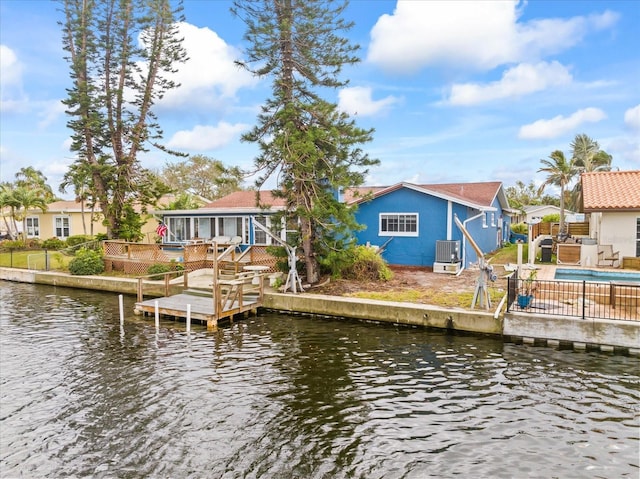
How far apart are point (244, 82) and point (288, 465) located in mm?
14528

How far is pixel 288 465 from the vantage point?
19.6ft

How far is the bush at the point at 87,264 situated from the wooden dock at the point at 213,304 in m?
7.60

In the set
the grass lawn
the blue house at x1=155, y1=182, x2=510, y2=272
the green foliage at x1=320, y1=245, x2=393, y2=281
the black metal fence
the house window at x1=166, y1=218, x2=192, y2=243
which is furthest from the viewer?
the house window at x1=166, y1=218, x2=192, y2=243

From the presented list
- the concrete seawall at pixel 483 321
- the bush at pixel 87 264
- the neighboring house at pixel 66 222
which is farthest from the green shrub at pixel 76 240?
the concrete seawall at pixel 483 321

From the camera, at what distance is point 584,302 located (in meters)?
10.7

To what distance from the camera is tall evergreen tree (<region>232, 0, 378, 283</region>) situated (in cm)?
1545

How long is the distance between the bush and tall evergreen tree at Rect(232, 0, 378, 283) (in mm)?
10651

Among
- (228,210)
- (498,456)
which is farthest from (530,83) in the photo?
(498,456)

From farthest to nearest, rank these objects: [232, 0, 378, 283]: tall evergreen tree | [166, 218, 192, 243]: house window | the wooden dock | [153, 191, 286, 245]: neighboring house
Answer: [166, 218, 192, 243]: house window < [153, 191, 286, 245]: neighboring house < [232, 0, 378, 283]: tall evergreen tree < the wooden dock

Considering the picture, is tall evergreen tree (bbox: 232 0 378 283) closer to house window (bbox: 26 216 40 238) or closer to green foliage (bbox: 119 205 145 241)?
green foliage (bbox: 119 205 145 241)

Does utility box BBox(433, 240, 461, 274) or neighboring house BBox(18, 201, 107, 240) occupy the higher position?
neighboring house BBox(18, 201, 107, 240)

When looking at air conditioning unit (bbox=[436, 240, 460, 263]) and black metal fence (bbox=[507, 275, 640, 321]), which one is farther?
air conditioning unit (bbox=[436, 240, 460, 263])

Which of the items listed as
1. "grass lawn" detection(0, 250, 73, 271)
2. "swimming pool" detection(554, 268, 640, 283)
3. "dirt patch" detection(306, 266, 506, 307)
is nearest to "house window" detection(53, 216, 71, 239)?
"grass lawn" detection(0, 250, 73, 271)

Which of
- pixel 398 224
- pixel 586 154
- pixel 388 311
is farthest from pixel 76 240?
pixel 586 154
